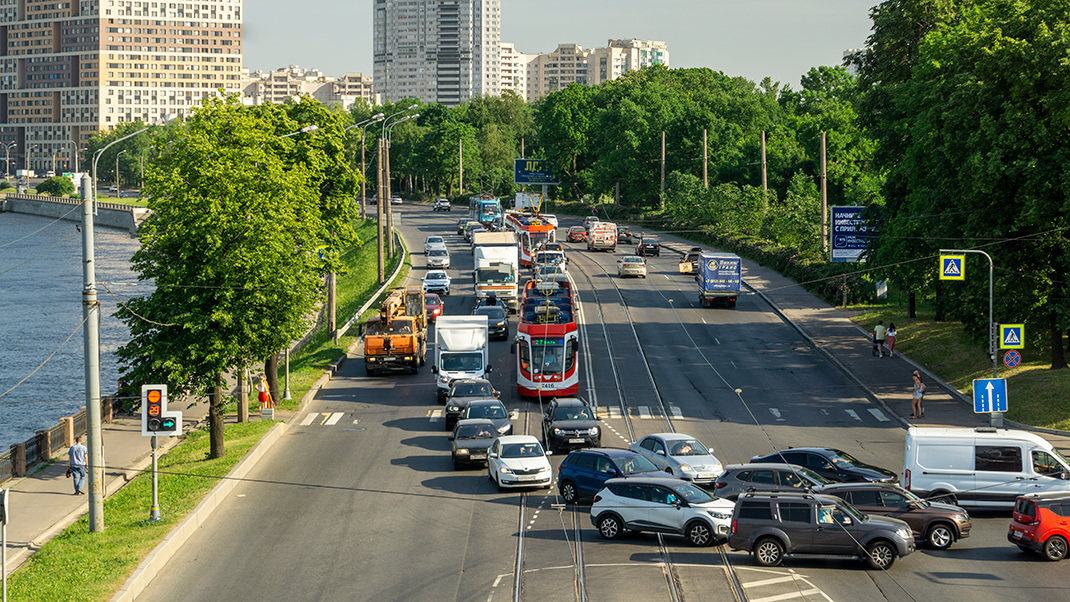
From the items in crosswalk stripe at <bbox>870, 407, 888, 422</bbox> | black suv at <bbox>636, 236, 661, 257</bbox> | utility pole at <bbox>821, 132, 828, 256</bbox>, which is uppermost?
utility pole at <bbox>821, 132, 828, 256</bbox>

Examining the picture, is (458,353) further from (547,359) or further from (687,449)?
(687,449)

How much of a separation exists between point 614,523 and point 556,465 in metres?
8.56

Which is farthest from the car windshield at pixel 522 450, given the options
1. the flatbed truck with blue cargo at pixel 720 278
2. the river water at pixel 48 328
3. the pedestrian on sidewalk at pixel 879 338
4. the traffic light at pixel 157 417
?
the flatbed truck with blue cargo at pixel 720 278

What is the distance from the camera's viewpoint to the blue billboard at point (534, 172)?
476 ft

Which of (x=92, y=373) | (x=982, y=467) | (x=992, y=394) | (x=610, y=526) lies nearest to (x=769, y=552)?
(x=610, y=526)

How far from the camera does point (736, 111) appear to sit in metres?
123

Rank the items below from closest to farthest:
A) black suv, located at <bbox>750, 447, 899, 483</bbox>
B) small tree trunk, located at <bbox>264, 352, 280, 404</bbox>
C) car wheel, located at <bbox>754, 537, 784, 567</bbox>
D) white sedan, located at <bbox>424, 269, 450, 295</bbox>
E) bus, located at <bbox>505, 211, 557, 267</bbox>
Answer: car wheel, located at <bbox>754, 537, 784, 567</bbox> < black suv, located at <bbox>750, 447, 899, 483</bbox> < small tree trunk, located at <bbox>264, 352, 280, 404</bbox> < white sedan, located at <bbox>424, 269, 450, 295</bbox> < bus, located at <bbox>505, 211, 557, 267</bbox>

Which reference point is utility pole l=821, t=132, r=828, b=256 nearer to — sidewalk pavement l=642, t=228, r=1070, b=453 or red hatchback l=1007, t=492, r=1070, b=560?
sidewalk pavement l=642, t=228, r=1070, b=453

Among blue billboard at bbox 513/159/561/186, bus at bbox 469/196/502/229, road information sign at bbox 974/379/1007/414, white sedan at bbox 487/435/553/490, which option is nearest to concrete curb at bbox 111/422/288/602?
white sedan at bbox 487/435/553/490

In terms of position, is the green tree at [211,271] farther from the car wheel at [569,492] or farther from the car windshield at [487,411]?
the car wheel at [569,492]

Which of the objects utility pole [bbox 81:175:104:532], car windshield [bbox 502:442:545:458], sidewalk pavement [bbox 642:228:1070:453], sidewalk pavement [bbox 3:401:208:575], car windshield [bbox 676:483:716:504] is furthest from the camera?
sidewalk pavement [bbox 642:228:1070:453]

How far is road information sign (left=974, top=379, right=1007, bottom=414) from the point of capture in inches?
1444

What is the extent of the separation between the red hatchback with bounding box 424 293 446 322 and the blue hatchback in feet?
107

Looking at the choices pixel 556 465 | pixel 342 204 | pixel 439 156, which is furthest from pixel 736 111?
pixel 556 465
